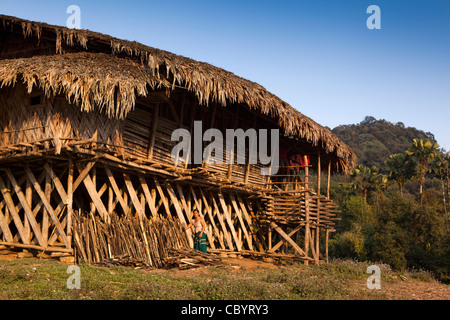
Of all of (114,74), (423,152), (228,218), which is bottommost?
(228,218)

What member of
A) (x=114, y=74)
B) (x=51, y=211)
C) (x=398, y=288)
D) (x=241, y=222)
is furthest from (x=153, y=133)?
(x=398, y=288)

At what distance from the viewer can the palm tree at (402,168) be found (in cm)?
4566

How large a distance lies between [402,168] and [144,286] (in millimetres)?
41959

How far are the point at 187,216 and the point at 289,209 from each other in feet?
15.7

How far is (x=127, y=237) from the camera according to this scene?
12.5m

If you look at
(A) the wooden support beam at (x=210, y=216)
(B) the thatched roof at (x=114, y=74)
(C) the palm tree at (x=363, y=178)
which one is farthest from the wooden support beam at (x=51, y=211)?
(C) the palm tree at (x=363, y=178)

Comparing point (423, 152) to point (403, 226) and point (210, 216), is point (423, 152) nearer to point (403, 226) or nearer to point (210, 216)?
point (403, 226)

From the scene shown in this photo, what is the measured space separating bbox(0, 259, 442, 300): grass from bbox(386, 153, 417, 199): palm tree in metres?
37.2

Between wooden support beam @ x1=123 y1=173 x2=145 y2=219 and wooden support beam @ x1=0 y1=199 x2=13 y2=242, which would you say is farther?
wooden support beam @ x1=123 y1=173 x2=145 y2=219

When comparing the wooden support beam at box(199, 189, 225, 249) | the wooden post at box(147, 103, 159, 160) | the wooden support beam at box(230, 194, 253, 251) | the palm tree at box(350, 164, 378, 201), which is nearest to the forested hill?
the palm tree at box(350, 164, 378, 201)

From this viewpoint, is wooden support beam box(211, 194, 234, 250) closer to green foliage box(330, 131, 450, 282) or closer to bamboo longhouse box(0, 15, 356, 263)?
bamboo longhouse box(0, 15, 356, 263)

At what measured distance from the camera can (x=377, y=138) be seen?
3521 inches

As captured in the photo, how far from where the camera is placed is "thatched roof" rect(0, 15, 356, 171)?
1203 cm
